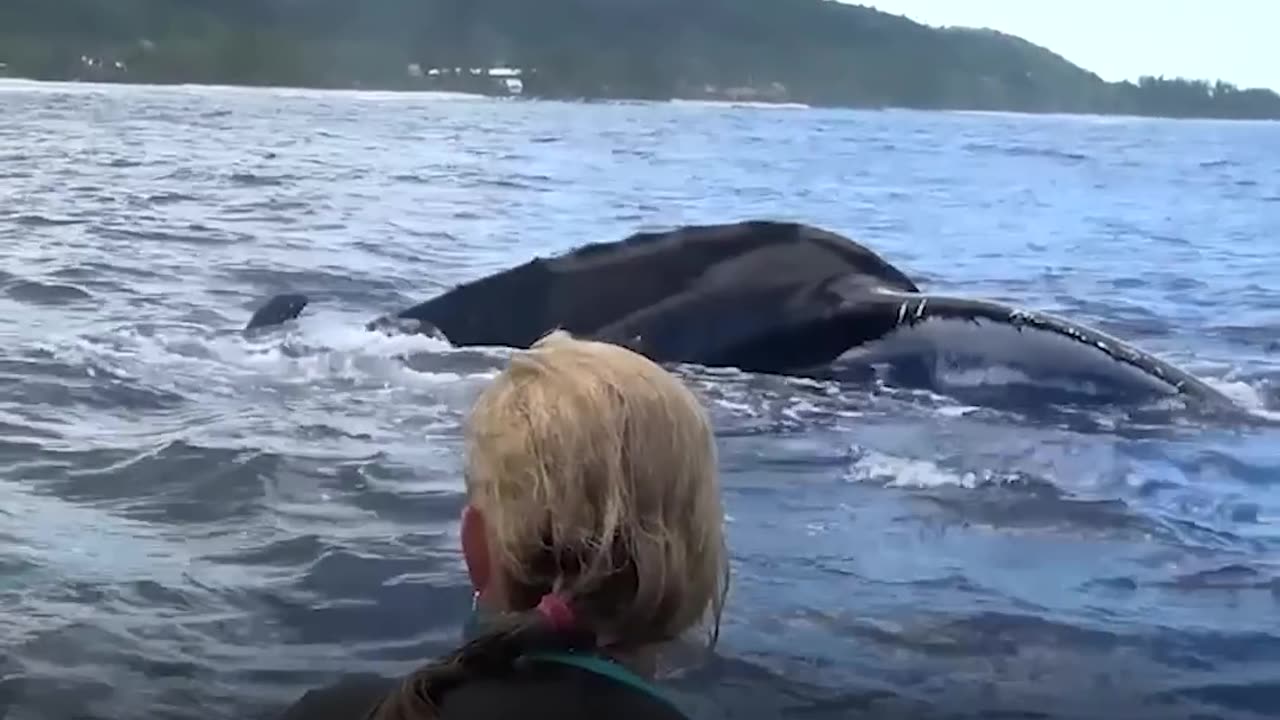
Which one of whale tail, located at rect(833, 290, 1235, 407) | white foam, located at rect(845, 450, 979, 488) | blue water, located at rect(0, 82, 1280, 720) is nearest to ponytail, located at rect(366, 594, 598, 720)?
blue water, located at rect(0, 82, 1280, 720)

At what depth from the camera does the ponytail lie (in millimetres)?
Answer: 1380

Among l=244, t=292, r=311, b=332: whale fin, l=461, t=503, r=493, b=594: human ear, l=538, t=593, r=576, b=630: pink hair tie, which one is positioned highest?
l=461, t=503, r=493, b=594: human ear

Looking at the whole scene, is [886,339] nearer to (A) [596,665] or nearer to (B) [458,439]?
(B) [458,439]

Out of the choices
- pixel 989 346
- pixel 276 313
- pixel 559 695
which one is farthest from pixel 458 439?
pixel 559 695

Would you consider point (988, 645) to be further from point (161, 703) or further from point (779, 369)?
point (779, 369)

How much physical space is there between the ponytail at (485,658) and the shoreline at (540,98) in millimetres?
4288

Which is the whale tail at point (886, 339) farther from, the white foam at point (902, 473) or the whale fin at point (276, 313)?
the whale fin at point (276, 313)

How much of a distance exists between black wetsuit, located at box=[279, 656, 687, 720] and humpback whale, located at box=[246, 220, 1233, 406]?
3.01 m

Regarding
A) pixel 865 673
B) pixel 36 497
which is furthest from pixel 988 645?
pixel 36 497

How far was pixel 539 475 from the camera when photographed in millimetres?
1437

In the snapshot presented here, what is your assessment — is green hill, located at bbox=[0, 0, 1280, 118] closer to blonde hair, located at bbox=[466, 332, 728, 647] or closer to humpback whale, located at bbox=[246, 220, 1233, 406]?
humpback whale, located at bbox=[246, 220, 1233, 406]

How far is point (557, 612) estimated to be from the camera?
1.41m

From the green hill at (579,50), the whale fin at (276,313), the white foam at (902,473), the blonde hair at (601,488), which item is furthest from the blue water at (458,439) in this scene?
the blonde hair at (601,488)

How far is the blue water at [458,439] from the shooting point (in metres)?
2.88
